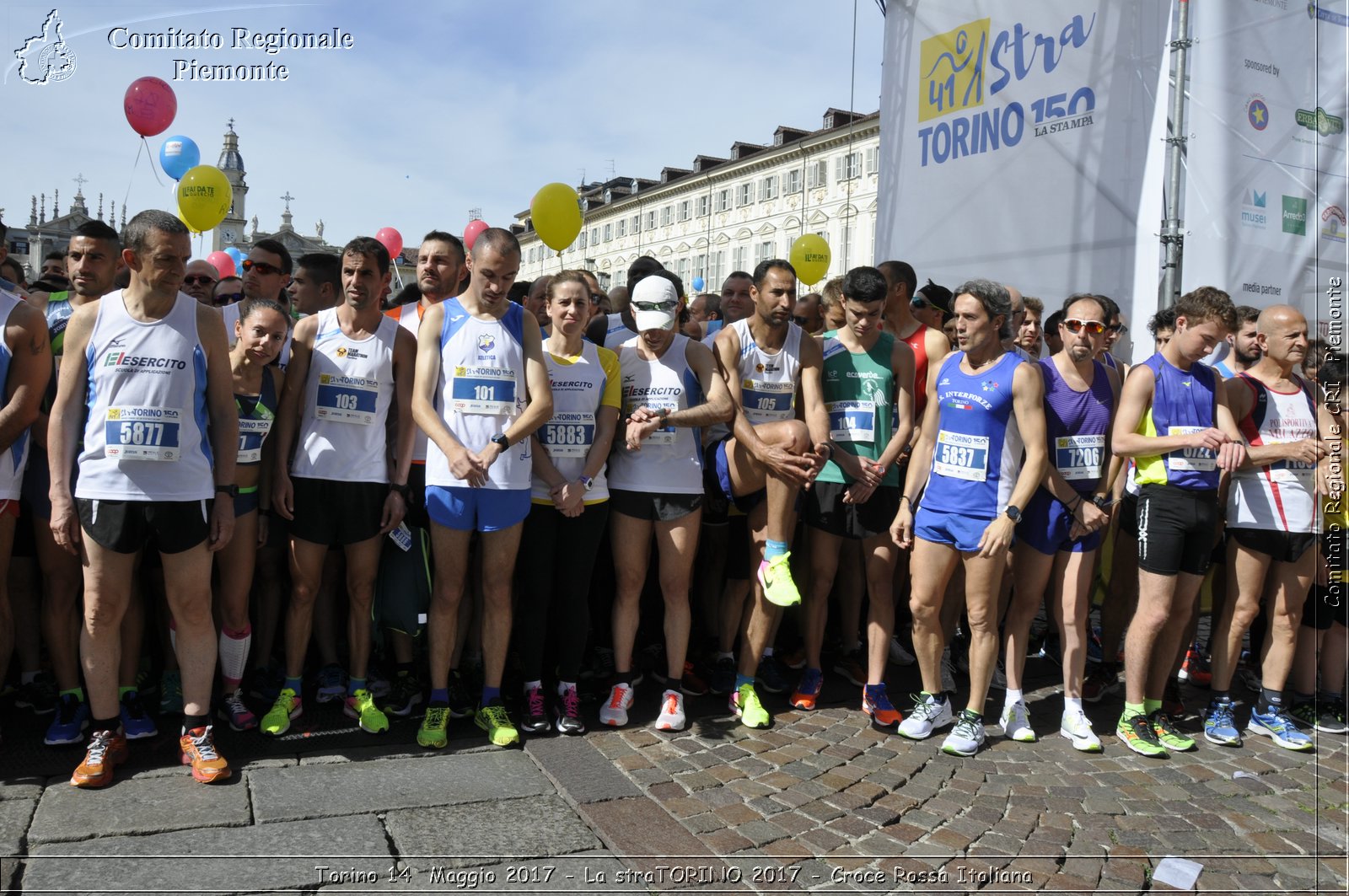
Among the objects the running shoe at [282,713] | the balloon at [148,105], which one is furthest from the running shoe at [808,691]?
the balloon at [148,105]

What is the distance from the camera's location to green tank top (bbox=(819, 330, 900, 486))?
469 centimetres

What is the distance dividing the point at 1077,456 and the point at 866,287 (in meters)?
1.32

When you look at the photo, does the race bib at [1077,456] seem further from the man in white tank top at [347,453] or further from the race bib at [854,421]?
the man in white tank top at [347,453]

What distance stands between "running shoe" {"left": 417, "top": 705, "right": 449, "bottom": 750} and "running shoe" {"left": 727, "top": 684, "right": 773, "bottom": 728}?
137 centimetres

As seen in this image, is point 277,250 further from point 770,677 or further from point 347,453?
point 770,677

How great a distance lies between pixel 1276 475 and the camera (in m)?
4.59

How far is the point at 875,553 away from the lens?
467cm

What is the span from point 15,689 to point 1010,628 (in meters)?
4.68

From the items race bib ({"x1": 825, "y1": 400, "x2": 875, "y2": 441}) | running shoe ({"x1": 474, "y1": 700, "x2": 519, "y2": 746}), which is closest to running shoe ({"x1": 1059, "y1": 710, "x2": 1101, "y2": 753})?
race bib ({"x1": 825, "y1": 400, "x2": 875, "y2": 441})

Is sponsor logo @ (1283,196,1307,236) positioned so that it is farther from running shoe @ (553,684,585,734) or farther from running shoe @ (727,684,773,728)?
running shoe @ (553,684,585,734)

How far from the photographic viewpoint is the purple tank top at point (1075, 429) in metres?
4.51

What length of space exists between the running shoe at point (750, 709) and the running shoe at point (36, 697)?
3061 millimetres

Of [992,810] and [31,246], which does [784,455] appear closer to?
[992,810]

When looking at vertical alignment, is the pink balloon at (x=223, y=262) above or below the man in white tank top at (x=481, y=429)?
above
